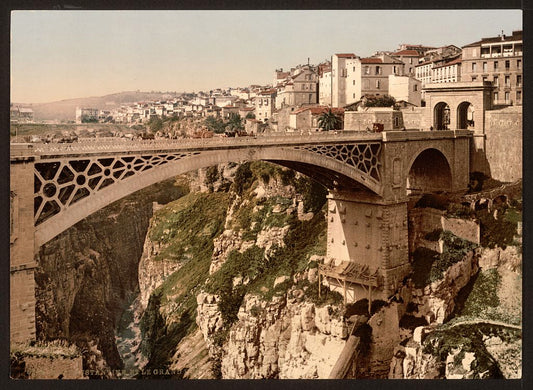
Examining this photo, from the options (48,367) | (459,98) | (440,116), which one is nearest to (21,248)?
(48,367)

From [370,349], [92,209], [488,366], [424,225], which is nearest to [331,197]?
[424,225]

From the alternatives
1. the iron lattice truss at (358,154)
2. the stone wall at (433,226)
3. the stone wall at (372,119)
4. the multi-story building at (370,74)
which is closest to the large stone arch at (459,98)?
the stone wall at (372,119)

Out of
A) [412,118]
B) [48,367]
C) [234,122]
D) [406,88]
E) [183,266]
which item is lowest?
[183,266]

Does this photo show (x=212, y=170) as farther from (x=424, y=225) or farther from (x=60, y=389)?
(x=60, y=389)

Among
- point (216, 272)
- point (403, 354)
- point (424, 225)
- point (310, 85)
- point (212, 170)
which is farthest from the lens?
point (310, 85)

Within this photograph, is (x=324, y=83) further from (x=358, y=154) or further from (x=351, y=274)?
(x=351, y=274)

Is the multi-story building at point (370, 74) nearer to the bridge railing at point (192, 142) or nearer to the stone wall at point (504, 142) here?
the stone wall at point (504, 142)

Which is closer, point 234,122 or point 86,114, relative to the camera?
point 86,114

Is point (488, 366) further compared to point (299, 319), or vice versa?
point (299, 319)
